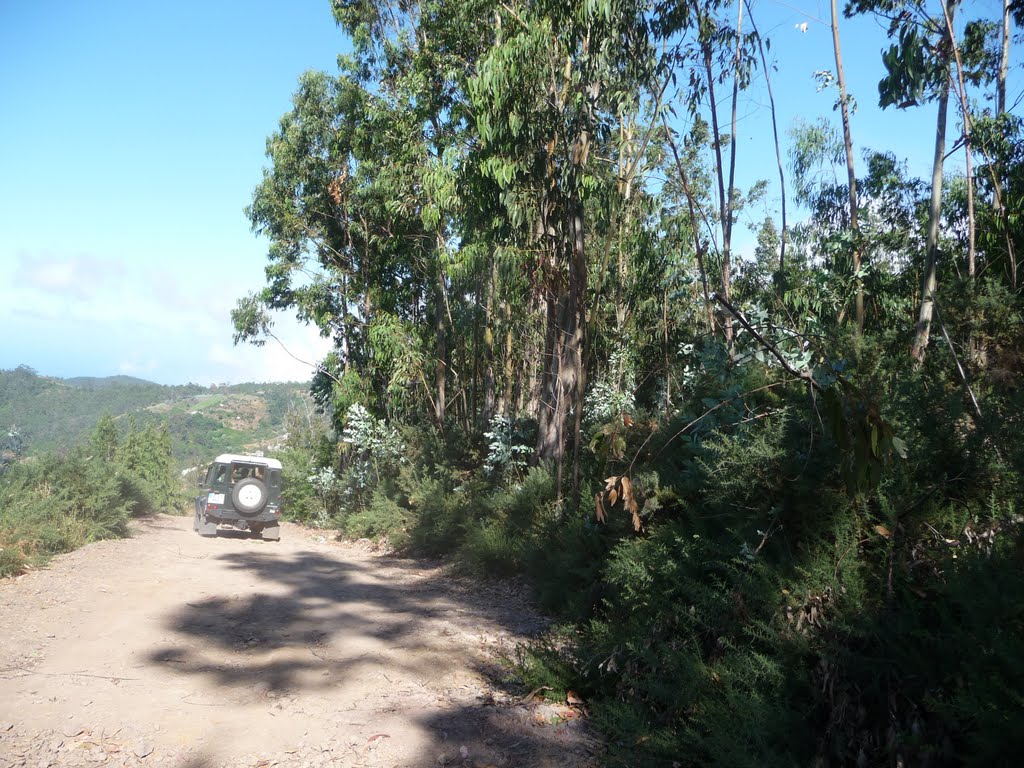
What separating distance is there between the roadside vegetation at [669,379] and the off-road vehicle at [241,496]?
214cm

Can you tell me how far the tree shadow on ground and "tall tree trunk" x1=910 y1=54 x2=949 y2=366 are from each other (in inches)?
197

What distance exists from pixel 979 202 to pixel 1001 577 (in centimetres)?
1140

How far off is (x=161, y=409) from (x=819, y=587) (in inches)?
4538

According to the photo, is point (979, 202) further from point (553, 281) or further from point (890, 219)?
point (553, 281)

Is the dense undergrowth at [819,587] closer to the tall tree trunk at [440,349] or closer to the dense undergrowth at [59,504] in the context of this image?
the dense undergrowth at [59,504]

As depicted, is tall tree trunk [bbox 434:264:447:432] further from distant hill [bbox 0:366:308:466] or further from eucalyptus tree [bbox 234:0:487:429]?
distant hill [bbox 0:366:308:466]

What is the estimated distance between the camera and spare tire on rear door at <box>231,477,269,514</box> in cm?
1725

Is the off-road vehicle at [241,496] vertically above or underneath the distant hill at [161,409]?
underneath

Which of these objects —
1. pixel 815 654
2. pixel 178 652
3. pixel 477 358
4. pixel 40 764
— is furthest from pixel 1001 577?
pixel 477 358

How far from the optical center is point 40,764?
4418 millimetres

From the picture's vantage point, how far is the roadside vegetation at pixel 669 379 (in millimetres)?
3959

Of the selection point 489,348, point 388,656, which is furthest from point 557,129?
point 388,656

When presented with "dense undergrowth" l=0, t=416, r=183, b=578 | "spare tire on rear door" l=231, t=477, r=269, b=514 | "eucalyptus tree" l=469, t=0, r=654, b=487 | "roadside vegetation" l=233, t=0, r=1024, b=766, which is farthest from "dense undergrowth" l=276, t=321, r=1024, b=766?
"spare tire on rear door" l=231, t=477, r=269, b=514

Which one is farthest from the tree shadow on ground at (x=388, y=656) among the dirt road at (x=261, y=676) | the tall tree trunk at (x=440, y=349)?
the tall tree trunk at (x=440, y=349)
